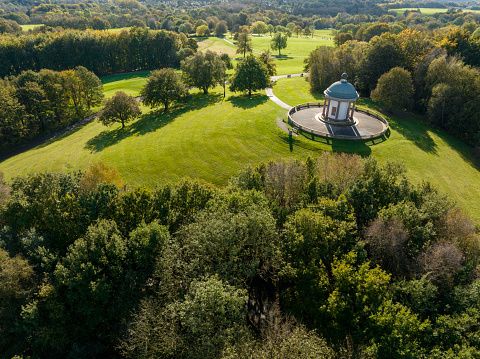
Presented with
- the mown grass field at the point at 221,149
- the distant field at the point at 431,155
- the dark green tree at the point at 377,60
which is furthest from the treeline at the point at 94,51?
the distant field at the point at 431,155

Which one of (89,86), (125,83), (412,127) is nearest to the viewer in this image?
(412,127)

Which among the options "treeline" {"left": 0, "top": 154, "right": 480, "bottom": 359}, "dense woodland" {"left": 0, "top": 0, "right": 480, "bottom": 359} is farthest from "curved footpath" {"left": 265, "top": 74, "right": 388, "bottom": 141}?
"treeline" {"left": 0, "top": 154, "right": 480, "bottom": 359}

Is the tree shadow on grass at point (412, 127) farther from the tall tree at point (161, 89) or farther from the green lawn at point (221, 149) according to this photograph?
the tall tree at point (161, 89)

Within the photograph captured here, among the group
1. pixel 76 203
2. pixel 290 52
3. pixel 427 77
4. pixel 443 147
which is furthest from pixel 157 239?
pixel 290 52

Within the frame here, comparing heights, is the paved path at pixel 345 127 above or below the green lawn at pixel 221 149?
above

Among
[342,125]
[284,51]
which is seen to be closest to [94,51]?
[284,51]

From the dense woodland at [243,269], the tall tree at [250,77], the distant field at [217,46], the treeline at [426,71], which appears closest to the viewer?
the dense woodland at [243,269]

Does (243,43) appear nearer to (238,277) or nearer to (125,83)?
(125,83)
